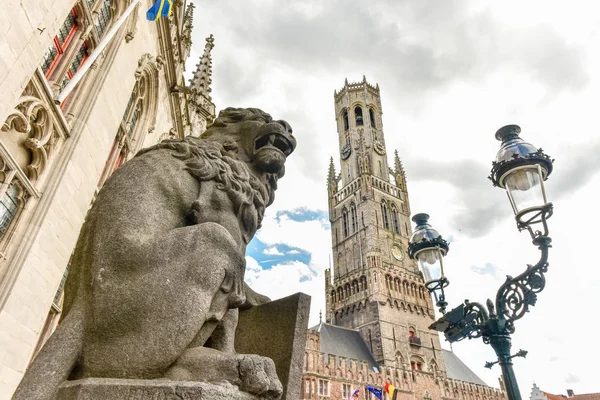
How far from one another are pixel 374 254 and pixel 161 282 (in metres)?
45.3

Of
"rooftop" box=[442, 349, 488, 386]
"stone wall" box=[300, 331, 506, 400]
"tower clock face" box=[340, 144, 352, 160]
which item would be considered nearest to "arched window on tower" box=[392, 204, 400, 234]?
"tower clock face" box=[340, 144, 352, 160]

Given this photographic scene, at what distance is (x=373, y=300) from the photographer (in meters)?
42.0

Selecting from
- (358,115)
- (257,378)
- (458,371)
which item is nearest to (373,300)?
(458,371)

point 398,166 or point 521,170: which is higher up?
point 398,166

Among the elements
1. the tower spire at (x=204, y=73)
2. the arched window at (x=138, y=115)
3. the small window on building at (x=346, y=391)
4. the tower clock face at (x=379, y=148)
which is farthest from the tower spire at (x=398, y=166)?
the arched window at (x=138, y=115)

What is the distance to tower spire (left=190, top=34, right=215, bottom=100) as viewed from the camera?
1708 cm

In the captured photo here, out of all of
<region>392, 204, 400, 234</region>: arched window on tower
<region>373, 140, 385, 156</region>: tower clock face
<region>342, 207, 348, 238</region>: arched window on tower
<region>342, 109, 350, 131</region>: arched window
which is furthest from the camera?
<region>342, 109, 350, 131</region>: arched window

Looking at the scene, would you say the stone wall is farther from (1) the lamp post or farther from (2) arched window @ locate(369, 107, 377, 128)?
(2) arched window @ locate(369, 107, 377, 128)

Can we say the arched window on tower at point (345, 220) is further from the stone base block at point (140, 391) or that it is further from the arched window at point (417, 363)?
the stone base block at point (140, 391)

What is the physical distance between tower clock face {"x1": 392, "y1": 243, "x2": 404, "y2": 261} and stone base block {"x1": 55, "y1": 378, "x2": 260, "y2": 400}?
4860 centimetres

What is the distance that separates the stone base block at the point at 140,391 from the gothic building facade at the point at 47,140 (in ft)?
15.7

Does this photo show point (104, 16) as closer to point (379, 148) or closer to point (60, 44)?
point (60, 44)

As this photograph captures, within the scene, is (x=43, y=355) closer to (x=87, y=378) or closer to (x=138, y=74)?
(x=87, y=378)

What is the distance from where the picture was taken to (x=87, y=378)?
1.54 metres
